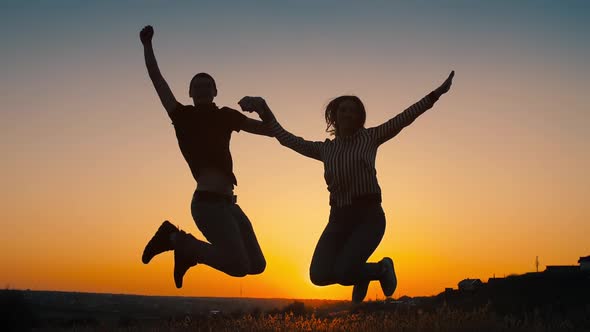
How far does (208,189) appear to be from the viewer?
8.73 m

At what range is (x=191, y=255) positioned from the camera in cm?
909

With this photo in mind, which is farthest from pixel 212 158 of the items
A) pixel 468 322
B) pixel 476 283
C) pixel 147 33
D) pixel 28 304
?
pixel 476 283

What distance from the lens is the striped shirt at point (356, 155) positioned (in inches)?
341

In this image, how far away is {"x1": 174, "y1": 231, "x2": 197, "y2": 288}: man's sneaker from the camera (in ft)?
30.0

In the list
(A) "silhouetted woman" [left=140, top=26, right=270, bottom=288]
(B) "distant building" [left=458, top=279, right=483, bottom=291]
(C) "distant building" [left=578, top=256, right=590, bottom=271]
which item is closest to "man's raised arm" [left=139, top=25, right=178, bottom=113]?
(A) "silhouetted woman" [left=140, top=26, right=270, bottom=288]

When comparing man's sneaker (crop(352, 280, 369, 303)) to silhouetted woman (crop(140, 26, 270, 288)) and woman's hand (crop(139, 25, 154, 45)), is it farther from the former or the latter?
woman's hand (crop(139, 25, 154, 45))

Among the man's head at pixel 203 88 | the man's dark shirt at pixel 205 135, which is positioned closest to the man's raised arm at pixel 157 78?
the man's dark shirt at pixel 205 135

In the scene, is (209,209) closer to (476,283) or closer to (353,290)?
(353,290)

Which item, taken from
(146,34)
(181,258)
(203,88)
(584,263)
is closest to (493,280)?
(584,263)

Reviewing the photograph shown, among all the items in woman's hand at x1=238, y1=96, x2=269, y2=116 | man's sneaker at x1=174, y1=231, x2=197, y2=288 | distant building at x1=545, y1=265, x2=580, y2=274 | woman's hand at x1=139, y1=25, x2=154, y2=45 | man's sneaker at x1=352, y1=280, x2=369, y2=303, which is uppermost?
distant building at x1=545, y1=265, x2=580, y2=274

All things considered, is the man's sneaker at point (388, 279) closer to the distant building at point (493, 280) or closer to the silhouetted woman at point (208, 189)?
the silhouetted woman at point (208, 189)

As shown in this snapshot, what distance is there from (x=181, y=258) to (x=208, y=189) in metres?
1.03

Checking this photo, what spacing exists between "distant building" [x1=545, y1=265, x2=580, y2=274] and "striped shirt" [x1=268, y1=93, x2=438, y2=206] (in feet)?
226

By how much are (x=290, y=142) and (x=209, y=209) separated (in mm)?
1468
